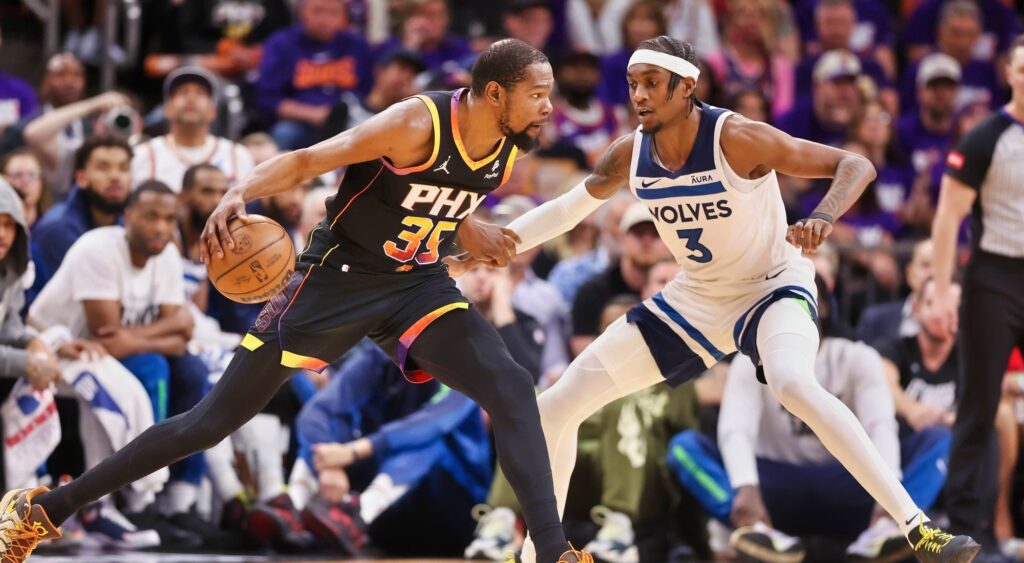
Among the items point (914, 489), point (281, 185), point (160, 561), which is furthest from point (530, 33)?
point (281, 185)

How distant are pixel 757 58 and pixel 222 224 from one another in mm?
7970

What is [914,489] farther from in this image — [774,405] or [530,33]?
[530,33]

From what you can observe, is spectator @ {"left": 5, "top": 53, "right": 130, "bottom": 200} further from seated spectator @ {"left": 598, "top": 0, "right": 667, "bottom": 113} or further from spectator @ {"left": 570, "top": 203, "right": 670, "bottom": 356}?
seated spectator @ {"left": 598, "top": 0, "right": 667, "bottom": 113}

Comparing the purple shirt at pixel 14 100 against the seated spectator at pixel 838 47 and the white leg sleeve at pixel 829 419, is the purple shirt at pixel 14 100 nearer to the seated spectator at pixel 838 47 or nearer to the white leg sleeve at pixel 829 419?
the seated spectator at pixel 838 47

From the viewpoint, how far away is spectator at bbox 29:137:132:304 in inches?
312

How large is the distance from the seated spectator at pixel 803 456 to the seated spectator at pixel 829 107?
363 cm

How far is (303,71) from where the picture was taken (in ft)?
35.4

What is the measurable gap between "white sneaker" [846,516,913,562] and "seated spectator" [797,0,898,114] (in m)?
5.14

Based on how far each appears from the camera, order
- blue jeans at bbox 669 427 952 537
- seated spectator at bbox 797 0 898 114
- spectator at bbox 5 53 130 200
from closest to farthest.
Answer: blue jeans at bbox 669 427 952 537
spectator at bbox 5 53 130 200
seated spectator at bbox 797 0 898 114

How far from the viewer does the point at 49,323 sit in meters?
7.59

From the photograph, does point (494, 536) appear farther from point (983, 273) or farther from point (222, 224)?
point (222, 224)

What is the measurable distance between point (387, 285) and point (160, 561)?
221 cm

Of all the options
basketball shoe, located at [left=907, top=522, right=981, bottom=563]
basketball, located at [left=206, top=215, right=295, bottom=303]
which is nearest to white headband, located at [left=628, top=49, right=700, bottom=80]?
basketball, located at [left=206, top=215, right=295, bottom=303]

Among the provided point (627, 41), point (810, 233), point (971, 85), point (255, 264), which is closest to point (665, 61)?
point (810, 233)
